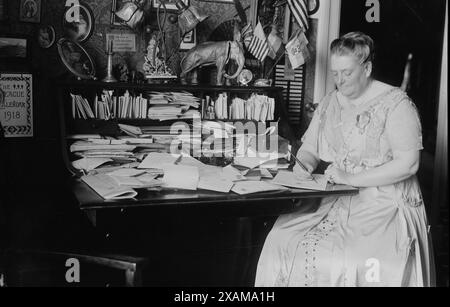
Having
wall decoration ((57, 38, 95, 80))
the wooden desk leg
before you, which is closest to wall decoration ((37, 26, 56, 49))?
wall decoration ((57, 38, 95, 80))

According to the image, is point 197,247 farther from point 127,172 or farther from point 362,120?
point 362,120

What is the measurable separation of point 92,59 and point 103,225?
57.8 inches

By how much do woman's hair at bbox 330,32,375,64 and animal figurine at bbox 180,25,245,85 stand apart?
90cm

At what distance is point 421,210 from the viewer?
8.11 ft

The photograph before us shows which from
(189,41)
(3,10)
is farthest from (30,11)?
(189,41)

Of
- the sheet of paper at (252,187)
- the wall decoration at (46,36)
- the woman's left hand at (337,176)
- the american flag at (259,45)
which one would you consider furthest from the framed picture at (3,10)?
the woman's left hand at (337,176)

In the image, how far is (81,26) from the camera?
3.11 m

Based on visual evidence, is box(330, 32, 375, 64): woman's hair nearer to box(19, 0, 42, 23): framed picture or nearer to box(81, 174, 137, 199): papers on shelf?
box(81, 174, 137, 199): papers on shelf

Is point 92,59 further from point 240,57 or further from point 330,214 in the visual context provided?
point 330,214

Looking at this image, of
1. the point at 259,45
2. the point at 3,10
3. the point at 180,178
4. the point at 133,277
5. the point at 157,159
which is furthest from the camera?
the point at 259,45

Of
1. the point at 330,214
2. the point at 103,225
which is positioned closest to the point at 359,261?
the point at 330,214

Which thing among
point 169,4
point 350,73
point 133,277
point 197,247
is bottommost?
point 197,247

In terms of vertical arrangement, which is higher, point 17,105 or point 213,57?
point 213,57

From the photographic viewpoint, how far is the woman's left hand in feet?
8.03
